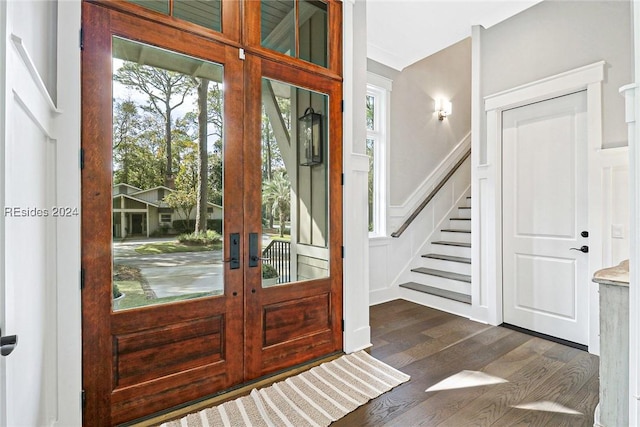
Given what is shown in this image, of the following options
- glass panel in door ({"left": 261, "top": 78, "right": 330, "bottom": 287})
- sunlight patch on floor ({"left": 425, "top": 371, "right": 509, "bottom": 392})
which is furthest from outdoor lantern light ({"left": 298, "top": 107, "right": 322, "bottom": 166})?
sunlight patch on floor ({"left": 425, "top": 371, "right": 509, "bottom": 392})

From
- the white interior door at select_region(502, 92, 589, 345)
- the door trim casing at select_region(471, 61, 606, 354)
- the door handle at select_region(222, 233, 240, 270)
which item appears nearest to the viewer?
the door handle at select_region(222, 233, 240, 270)

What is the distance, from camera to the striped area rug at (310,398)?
190cm

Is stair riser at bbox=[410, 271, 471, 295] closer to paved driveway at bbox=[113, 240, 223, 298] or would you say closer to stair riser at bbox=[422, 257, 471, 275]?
stair riser at bbox=[422, 257, 471, 275]

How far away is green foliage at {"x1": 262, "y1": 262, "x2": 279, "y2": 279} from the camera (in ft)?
7.84

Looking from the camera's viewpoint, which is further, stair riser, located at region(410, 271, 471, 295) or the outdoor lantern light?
stair riser, located at region(410, 271, 471, 295)

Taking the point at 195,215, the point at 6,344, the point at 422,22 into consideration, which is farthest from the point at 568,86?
the point at 6,344

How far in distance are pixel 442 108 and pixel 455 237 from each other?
6.69 feet

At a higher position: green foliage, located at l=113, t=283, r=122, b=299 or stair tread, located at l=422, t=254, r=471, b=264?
green foliage, located at l=113, t=283, r=122, b=299

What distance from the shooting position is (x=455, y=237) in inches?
183

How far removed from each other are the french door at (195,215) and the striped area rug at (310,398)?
7.1 inches

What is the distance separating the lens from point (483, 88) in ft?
11.7

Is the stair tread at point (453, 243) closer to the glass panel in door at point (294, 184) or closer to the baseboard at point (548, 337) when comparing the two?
the baseboard at point (548, 337)

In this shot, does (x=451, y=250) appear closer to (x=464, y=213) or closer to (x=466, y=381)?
(x=464, y=213)

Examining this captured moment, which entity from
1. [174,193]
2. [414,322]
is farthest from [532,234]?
[174,193]
